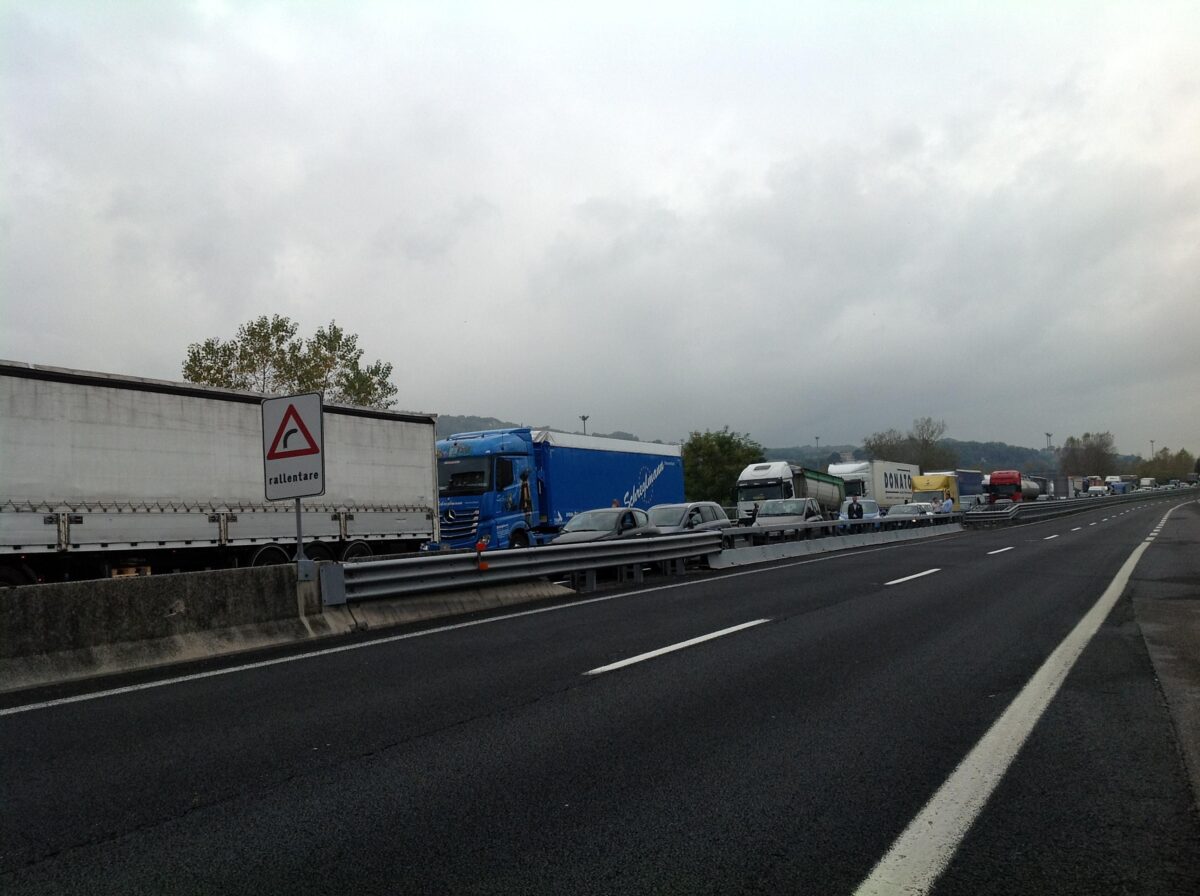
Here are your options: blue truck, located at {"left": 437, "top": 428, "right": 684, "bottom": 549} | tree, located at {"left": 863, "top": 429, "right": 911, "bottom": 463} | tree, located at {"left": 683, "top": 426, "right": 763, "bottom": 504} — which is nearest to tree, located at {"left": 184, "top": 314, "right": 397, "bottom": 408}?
blue truck, located at {"left": 437, "top": 428, "right": 684, "bottom": 549}

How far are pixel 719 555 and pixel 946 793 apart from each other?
15.4 metres

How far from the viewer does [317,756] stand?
5344mm

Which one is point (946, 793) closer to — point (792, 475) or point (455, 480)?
point (455, 480)

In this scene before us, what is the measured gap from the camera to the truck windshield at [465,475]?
24594 mm

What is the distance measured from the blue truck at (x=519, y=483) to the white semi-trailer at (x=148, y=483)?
3.98 metres

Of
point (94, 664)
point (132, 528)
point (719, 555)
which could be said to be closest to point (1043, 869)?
point (94, 664)

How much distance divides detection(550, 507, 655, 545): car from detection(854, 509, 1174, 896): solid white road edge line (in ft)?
36.1

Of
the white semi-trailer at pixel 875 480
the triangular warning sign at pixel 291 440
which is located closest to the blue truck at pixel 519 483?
the triangular warning sign at pixel 291 440

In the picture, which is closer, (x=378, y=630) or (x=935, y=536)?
(x=378, y=630)

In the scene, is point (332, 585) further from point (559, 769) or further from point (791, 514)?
point (791, 514)

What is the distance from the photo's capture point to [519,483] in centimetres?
2505

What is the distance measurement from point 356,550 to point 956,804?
676 inches

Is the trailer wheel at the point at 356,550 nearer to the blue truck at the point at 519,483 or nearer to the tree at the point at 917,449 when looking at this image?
the blue truck at the point at 519,483

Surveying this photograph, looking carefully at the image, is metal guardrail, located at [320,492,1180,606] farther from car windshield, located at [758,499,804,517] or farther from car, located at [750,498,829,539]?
car windshield, located at [758,499,804,517]
